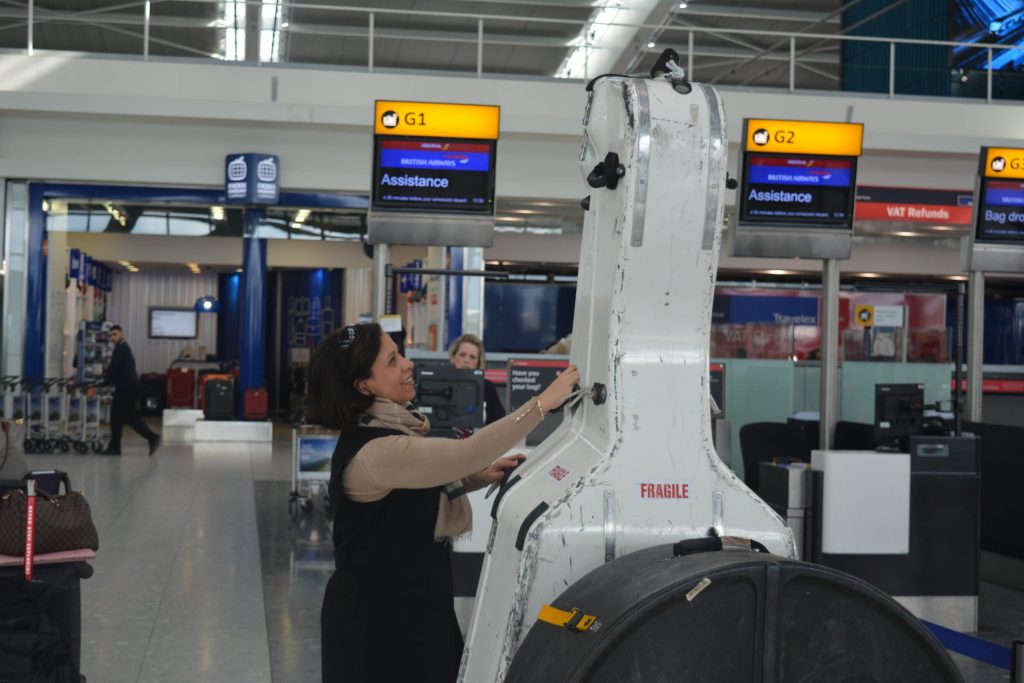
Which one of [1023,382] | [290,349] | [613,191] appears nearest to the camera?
[613,191]

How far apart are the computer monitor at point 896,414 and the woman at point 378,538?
4.46 meters

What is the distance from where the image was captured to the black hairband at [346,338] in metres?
2.48

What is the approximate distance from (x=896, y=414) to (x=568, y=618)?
516cm

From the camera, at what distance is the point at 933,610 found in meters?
6.16

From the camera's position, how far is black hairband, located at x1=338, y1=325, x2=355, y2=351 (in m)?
2.48

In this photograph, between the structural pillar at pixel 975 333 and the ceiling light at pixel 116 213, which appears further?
the ceiling light at pixel 116 213

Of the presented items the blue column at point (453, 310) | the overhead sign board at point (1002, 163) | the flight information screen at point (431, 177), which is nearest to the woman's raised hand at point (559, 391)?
the flight information screen at point (431, 177)

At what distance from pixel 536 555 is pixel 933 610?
485cm

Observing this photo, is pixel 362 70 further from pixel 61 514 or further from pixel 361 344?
pixel 361 344

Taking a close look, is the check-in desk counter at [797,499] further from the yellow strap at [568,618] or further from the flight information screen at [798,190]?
the yellow strap at [568,618]

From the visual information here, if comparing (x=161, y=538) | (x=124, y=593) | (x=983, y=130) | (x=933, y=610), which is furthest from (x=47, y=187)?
(x=933, y=610)

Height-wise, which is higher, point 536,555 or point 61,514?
point 536,555

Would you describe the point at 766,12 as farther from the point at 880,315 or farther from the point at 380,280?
the point at 380,280

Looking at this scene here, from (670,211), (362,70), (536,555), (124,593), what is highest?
(362,70)
